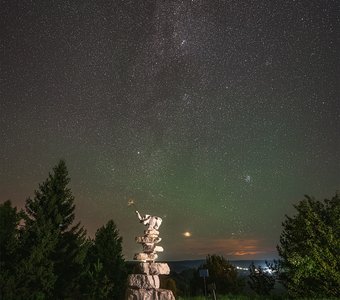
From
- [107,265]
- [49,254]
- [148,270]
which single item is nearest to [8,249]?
[49,254]

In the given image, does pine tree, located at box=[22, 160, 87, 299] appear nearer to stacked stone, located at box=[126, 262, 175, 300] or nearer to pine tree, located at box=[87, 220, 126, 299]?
pine tree, located at box=[87, 220, 126, 299]

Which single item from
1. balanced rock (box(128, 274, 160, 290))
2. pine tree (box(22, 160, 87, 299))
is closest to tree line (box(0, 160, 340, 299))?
pine tree (box(22, 160, 87, 299))

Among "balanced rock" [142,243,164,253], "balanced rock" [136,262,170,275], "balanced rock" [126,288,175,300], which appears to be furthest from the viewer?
"balanced rock" [142,243,164,253]

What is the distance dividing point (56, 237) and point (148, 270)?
929cm

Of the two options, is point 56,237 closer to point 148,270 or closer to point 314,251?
point 148,270

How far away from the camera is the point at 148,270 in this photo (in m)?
15.8

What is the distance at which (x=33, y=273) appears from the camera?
20297 millimetres

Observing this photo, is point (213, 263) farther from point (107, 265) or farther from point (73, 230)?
point (73, 230)

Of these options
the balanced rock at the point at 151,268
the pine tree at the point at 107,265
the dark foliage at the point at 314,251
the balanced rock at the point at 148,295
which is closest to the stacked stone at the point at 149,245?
the balanced rock at the point at 151,268

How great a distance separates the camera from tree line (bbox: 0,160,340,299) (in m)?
18.0

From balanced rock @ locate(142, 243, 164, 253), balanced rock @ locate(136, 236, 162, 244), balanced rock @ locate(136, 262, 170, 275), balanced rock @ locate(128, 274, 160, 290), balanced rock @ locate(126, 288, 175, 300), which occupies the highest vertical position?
balanced rock @ locate(136, 236, 162, 244)

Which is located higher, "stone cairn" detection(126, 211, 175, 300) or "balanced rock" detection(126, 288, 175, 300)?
"stone cairn" detection(126, 211, 175, 300)

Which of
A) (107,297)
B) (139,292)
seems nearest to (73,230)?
(107,297)

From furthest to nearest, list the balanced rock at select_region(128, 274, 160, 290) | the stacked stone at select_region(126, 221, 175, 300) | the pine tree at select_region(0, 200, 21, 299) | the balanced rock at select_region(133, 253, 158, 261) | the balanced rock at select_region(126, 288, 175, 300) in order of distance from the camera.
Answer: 1. the pine tree at select_region(0, 200, 21, 299)
2. the balanced rock at select_region(133, 253, 158, 261)
3. the balanced rock at select_region(128, 274, 160, 290)
4. the stacked stone at select_region(126, 221, 175, 300)
5. the balanced rock at select_region(126, 288, 175, 300)
